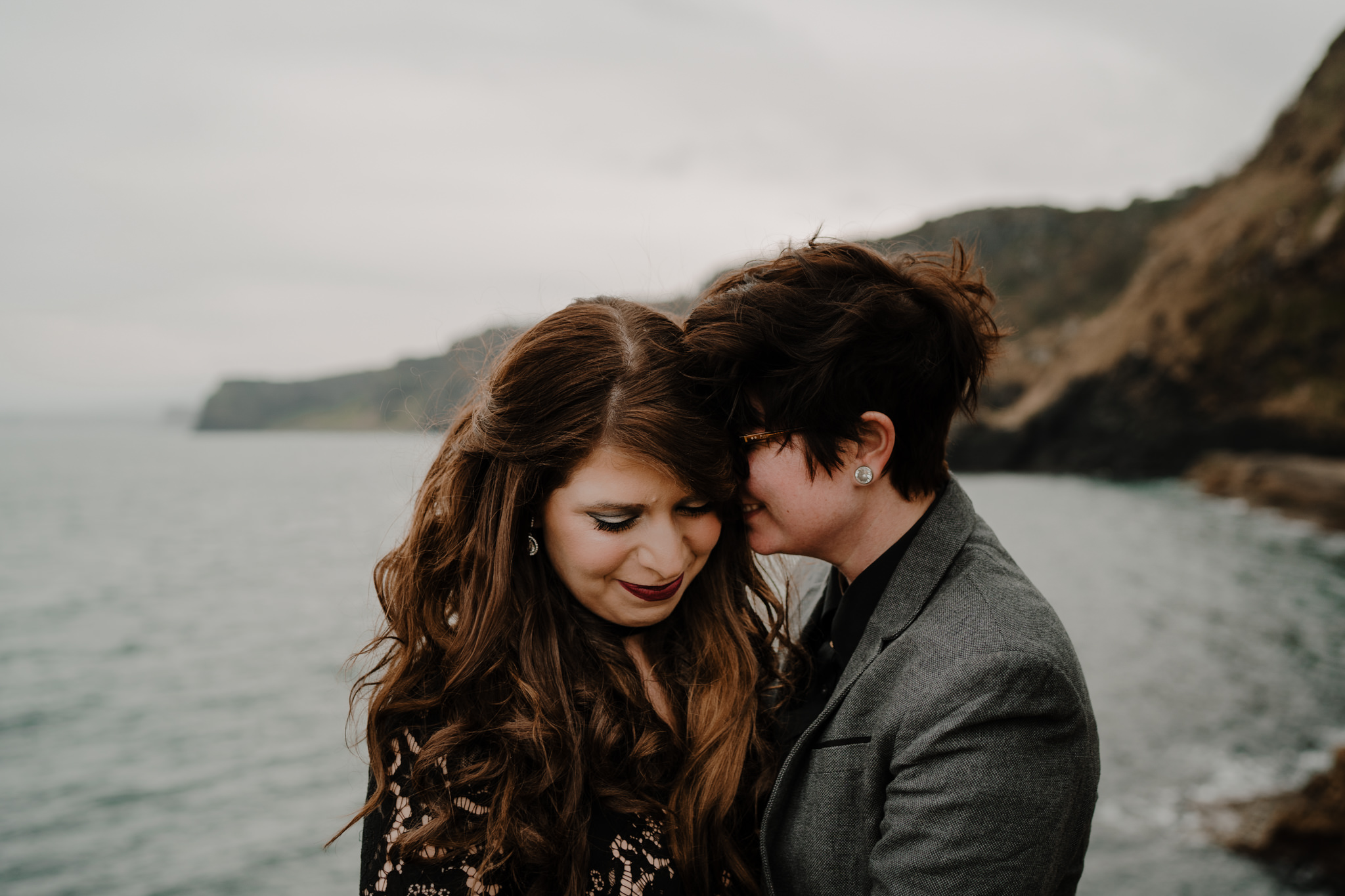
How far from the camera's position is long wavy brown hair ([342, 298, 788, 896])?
2.32 metres

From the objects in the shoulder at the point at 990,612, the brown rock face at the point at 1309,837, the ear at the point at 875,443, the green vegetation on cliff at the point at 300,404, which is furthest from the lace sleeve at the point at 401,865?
the green vegetation on cliff at the point at 300,404

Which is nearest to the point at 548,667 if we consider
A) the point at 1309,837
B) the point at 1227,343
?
the point at 1309,837

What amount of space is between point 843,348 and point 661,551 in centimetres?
80

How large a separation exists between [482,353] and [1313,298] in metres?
41.4

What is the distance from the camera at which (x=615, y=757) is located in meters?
2.56

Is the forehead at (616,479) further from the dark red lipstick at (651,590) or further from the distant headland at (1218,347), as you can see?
the distant headland at (1218,347)

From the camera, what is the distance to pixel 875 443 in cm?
249

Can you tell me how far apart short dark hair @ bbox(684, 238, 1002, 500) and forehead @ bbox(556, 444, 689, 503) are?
31 centimetres

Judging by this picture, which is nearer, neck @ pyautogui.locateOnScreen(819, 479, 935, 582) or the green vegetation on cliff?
neck @ pyautogui.locateOnScreen(819, 479, 935, 582)

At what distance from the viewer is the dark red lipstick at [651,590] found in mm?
2553

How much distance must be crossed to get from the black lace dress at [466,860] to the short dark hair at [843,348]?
1211 mm

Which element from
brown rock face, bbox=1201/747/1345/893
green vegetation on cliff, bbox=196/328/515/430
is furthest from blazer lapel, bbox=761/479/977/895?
green vegetation on cliff, bbox=196/328/515/430

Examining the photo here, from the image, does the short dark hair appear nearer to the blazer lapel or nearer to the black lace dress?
the blazer lapel

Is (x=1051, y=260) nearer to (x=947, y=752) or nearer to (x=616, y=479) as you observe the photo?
(x=616, y=479)
